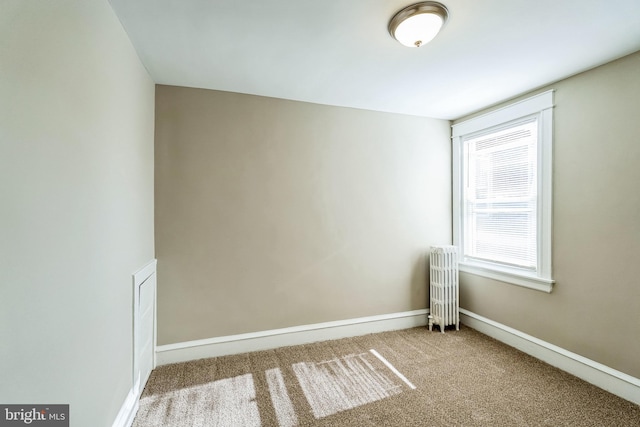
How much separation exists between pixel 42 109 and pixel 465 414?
2.75m

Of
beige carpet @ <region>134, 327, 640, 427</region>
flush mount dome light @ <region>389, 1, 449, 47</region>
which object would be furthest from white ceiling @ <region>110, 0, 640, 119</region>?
beige carpet @ <region>134, 327, 640, 427</region>

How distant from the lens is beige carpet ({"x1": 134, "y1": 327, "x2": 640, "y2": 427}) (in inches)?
70.9

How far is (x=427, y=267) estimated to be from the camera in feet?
11.1

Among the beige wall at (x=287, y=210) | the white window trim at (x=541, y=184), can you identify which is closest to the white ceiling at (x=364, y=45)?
the white window trim at (x=541, y=184)

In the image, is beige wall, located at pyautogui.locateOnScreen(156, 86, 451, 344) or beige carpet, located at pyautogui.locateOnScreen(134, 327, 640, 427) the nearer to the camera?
beige carpet, located at pyautogui.locateOnScreen(134, 327, 640, 427)

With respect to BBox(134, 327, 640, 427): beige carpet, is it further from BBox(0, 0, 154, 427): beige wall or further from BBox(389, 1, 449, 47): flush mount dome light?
BBox(389, 1, 449, 47): flush mount dome light

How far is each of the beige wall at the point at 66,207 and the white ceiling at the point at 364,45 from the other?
41 centimetres

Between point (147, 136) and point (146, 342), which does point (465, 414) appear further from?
point (147, 136)

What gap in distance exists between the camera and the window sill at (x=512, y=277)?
99.0 inches

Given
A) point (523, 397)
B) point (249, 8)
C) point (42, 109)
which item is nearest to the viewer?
point (42, 109)

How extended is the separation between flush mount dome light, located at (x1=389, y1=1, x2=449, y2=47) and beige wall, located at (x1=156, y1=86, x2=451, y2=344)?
1.34m

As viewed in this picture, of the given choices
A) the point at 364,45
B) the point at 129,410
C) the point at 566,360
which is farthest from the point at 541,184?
the point at 129,410

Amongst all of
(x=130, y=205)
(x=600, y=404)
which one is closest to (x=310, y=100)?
(x=130, y=205)

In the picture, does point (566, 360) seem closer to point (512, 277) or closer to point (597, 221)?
point (512, 277)
